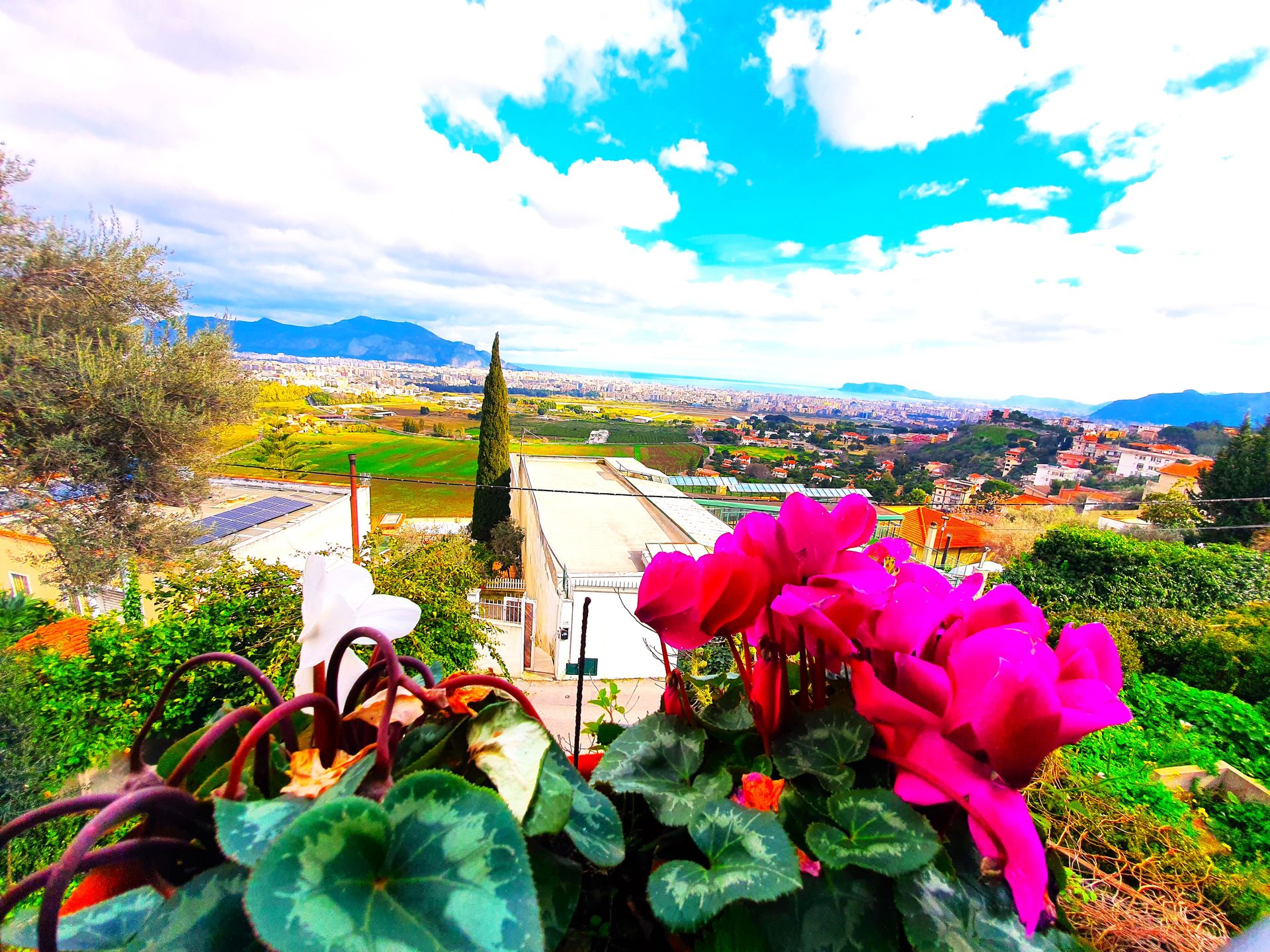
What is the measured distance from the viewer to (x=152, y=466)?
7113 millimetres

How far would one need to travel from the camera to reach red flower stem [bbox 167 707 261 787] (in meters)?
0.29

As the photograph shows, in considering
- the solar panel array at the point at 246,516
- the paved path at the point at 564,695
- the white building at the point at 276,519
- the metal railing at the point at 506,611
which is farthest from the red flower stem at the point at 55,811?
the metal railing at the point at 506,611

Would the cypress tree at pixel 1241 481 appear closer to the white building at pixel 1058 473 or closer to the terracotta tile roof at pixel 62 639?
the white building at pixel 1058 473

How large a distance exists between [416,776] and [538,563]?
36.1 ft

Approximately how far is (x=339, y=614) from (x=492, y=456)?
15553mm

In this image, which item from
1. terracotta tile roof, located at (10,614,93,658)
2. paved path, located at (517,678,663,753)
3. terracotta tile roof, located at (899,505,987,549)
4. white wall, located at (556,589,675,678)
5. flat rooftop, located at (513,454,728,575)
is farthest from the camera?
terracotta tile roof, located at (899,505,987,549)

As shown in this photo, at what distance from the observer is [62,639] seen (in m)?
4.86

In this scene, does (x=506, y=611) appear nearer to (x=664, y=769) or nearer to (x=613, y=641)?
(x=613, y=641)

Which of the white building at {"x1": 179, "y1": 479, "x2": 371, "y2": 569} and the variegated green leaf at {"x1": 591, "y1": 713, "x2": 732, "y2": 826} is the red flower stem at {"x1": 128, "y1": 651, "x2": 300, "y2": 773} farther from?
the white building at {"x1": 179, "y1": 479, "x2": 371, "y2": 569}

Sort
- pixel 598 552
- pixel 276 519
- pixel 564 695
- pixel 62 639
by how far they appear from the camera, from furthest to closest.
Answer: pixel 598 552
pixel 276 519
pixel 564 695
pixel 62 639

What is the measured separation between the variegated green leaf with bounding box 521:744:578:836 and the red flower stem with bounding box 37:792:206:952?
164 mm

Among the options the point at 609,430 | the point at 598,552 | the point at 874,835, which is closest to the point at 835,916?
the point at 874,835

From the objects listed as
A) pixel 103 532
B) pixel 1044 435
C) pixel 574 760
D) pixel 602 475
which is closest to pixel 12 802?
pixel 574 760

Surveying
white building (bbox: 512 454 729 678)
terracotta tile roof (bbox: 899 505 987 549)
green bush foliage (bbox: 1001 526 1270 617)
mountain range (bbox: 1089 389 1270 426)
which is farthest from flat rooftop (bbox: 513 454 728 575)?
mountain range (bbox: 1089 389 1270 426)
